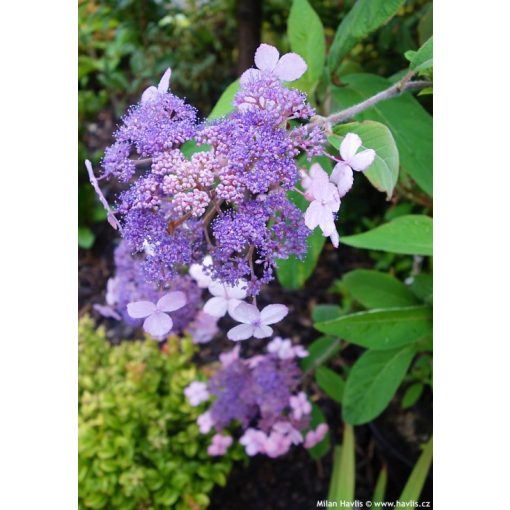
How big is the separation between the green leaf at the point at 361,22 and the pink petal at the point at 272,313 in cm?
49

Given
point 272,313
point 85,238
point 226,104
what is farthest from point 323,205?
point 85,238

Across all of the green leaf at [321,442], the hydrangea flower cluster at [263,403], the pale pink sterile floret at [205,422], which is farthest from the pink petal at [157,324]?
the green leaf at [321,442]

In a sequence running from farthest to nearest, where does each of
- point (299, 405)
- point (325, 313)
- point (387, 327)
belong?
1. point (325, 313)
2. point (299, 405)
3. point (387, 327)

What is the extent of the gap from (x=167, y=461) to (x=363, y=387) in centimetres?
49

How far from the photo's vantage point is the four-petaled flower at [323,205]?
0.55m

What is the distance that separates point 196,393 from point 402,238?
2.09 feet

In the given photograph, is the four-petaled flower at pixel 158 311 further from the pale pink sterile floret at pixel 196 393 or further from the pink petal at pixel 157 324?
the pale pink sterile floret at pixel 196 393

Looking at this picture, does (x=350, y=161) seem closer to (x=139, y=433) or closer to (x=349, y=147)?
(x=349, y=147)

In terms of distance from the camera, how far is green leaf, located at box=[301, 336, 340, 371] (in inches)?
55.7

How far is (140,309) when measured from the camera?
2.02 feet

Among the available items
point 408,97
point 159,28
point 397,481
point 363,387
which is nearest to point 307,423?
point 363,387

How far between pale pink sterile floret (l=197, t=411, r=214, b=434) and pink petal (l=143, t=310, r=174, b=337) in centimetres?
78

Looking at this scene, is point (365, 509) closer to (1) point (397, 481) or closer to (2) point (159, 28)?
(1) point (397, 481)

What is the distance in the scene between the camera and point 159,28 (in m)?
1.88
